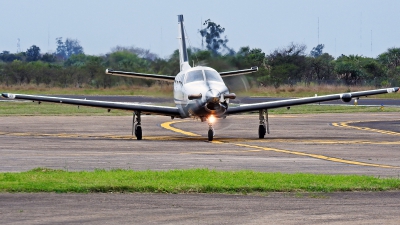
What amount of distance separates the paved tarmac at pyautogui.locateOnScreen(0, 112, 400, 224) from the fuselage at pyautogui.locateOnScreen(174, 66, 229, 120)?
3.59 ft

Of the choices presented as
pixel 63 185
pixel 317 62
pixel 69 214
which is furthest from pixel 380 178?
pixel 317 62

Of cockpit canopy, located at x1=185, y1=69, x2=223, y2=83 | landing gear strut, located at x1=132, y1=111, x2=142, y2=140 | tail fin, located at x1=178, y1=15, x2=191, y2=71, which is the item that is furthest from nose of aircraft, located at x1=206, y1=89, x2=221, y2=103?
tail fin, located at x1=178, y1=15, x2=191, y2=71

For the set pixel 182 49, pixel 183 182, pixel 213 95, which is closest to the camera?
pixel 183 182

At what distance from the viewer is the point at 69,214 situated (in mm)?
12094

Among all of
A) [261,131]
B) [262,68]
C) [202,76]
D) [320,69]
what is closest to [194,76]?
[202,76]

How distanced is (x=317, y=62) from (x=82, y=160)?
281ft

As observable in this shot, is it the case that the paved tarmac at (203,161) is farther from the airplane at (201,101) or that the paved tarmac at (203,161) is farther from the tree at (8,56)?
the tree at (8,56)

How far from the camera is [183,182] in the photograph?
619 inches

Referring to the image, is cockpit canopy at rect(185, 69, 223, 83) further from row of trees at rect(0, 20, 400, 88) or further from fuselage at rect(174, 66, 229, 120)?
row of trees at rect(0, 20, 400, 88)

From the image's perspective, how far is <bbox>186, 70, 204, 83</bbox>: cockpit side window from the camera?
102 ft

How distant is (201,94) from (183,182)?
14.5 m

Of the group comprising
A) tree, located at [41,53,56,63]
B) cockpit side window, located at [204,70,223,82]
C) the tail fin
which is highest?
tree, located at [41,53,56,63]

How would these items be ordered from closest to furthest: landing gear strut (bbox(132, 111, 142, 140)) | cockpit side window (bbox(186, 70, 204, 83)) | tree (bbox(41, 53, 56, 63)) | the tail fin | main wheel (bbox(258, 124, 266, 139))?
cockpit side window (bbox(186, 70, 204, 83)) → landing gear strut (bbox(132, 111, 142, 140)) → main wheel (bbox(258, 124, 266, 139)) → the tail fin → tree (bbox(41, 53, 56, 63))

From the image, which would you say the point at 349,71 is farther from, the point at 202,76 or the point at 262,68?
the point at 202,76
